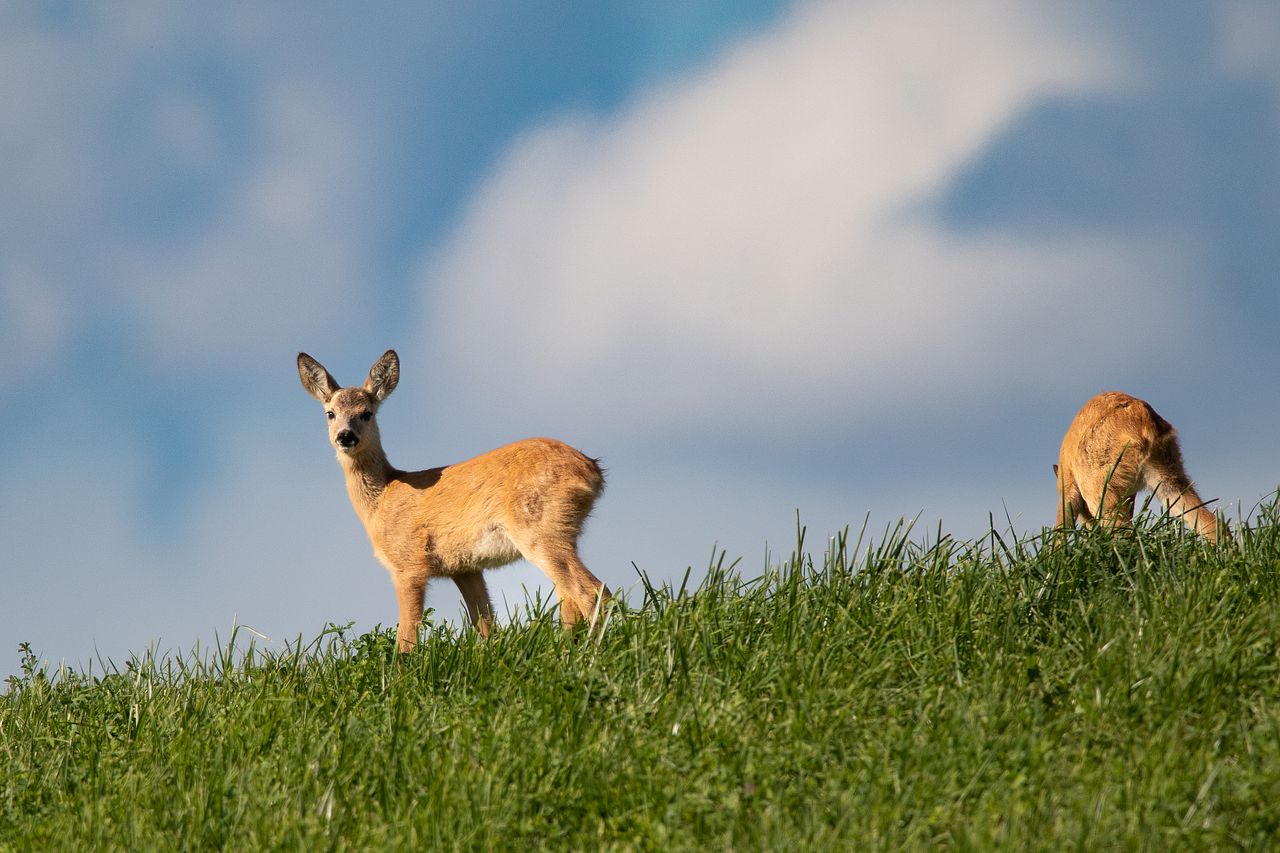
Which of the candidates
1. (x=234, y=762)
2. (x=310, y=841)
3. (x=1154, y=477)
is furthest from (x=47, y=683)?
(x=1154, y=477)

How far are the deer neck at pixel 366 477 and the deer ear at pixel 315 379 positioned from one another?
0.62 m

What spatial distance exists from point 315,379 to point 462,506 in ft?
7.78

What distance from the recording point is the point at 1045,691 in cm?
534

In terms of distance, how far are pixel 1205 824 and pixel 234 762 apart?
4103mm

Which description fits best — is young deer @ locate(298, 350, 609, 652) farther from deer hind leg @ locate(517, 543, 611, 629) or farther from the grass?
the grass

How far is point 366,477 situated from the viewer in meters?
11.3

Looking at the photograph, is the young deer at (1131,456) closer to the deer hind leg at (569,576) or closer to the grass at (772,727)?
the grass at (772,727)

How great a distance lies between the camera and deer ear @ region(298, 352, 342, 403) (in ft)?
37.5

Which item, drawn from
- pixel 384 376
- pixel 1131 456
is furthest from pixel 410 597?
pixel 1131 456

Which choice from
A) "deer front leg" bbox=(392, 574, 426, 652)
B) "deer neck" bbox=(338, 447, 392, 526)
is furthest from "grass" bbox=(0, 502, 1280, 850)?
"deer neck" bbox=(338, 447, 392, 526)

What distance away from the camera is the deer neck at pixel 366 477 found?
1128cm

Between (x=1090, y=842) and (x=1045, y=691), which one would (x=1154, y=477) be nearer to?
(x=1045, y=691)

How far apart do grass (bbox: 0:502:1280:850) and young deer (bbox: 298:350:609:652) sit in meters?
2.36

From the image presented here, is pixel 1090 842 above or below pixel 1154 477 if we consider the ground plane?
below
